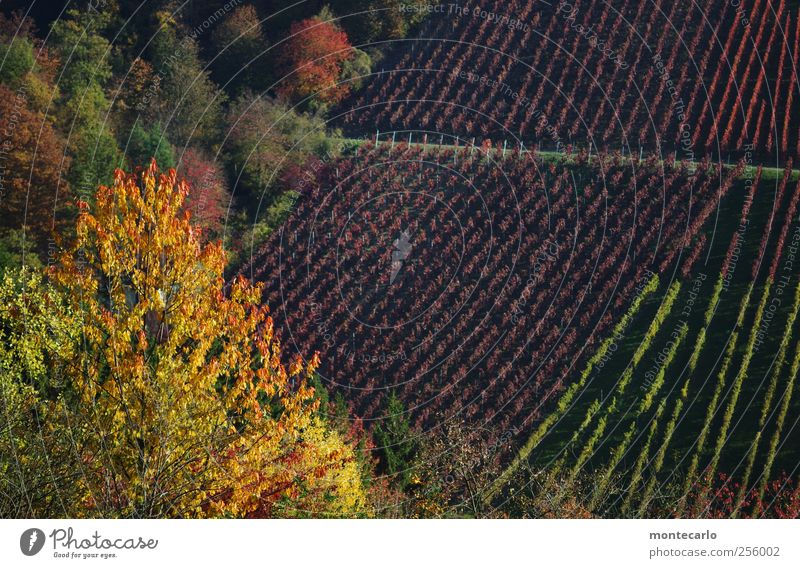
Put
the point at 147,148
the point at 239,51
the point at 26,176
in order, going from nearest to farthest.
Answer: the point at 26,176, the point at 147,148, the point at 239,51

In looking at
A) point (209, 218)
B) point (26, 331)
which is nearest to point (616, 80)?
point (209, 218)

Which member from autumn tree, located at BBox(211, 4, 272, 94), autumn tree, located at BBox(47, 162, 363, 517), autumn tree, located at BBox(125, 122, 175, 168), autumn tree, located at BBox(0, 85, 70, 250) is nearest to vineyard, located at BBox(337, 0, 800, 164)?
autumn tree, located at BBox(211, 4, 272, 94)

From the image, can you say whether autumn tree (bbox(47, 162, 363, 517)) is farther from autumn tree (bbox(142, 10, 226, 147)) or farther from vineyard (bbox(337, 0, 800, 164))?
vineyard (bbox(337, 0, 800, 164))

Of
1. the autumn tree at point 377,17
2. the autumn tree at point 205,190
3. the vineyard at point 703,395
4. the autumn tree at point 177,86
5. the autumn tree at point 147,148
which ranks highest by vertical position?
the autumn tree at point 377,17

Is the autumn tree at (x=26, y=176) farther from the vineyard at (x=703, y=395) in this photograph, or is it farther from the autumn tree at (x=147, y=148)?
the vineyard at (x=703, y=395)

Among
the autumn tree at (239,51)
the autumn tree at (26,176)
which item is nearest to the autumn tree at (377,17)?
the autumn tree at (239,51)

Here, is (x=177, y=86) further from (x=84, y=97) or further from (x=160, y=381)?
(x=160, y=381)

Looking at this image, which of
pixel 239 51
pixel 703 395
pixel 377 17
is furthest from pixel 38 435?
pixel 703 395
